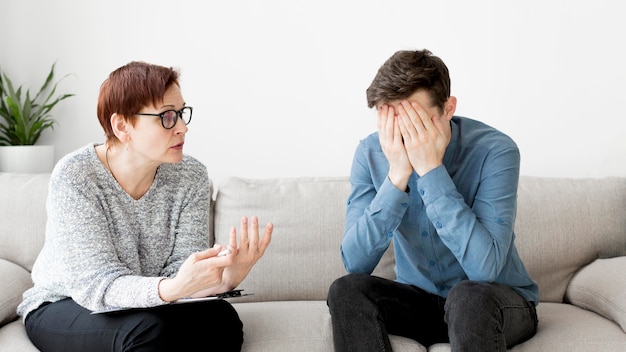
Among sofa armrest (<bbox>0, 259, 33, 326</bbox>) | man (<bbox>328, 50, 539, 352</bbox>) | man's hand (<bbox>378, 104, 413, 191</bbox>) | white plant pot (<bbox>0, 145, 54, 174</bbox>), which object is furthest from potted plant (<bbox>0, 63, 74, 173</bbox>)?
man's hand (<bbox>378, 104, 413, 191</bbox>)

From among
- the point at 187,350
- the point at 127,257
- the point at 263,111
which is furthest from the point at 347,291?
the point at 263,111

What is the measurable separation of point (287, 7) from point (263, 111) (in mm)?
441

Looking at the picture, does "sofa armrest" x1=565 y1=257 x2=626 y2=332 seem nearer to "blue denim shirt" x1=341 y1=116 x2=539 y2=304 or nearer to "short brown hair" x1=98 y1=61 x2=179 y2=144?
"blue denim shirt" x1=341 y1=116 x2=539 y2=304

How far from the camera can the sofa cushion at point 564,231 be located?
8.23ft

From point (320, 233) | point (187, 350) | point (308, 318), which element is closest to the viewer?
point (187, 350)

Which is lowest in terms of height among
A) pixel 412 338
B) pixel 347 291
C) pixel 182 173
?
pixel 412 338

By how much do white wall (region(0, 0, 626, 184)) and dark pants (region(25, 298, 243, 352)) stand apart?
1204 millimetres

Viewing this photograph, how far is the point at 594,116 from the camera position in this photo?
118 inches

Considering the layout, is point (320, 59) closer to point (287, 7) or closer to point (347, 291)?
point (287, 7)

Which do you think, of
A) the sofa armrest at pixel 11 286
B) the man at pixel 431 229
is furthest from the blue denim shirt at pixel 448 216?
the sofa armrest at pixel 11 286

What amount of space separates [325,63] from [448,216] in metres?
1.29

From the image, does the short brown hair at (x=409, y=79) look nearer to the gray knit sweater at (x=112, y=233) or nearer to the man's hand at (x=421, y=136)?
the man's hand at (x=421, y=136)

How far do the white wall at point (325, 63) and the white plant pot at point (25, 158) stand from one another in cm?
21

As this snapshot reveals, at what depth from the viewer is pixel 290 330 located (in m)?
2.11
